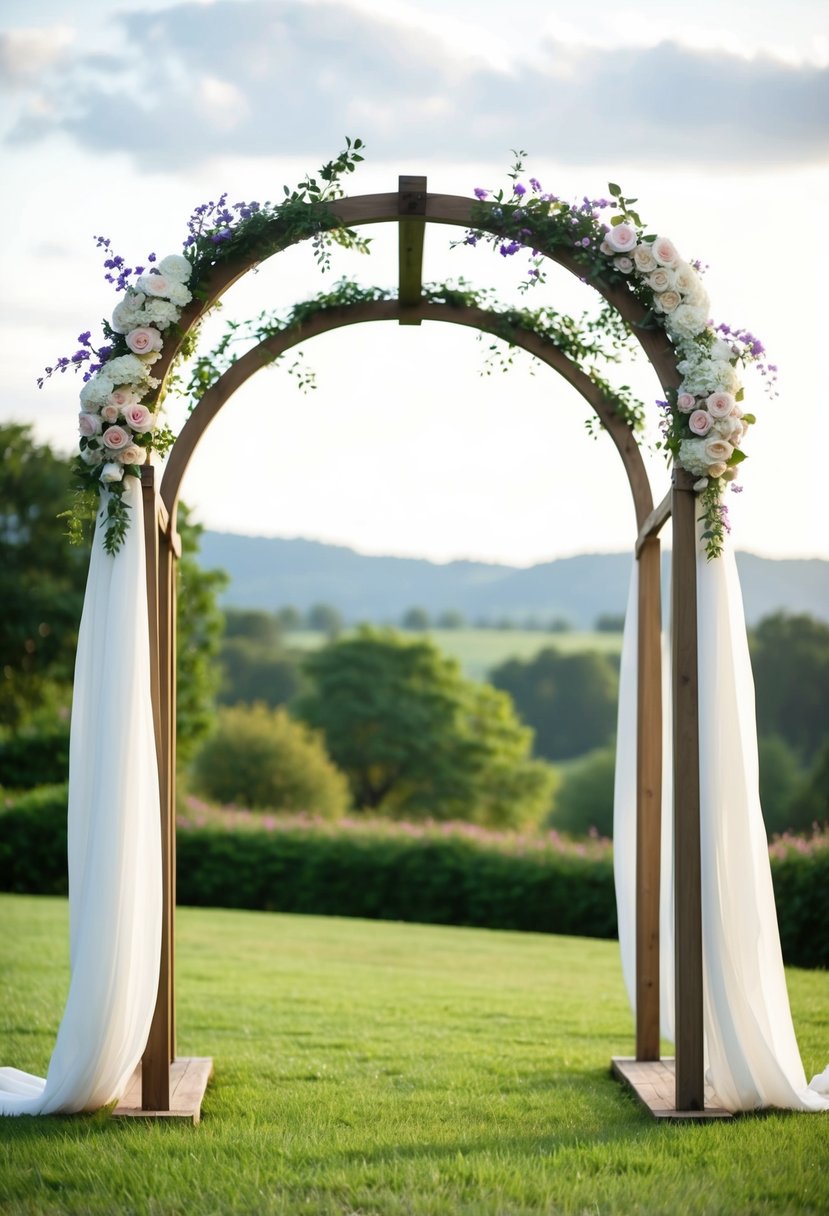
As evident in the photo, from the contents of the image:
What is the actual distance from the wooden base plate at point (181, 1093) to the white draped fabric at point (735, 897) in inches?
64.8

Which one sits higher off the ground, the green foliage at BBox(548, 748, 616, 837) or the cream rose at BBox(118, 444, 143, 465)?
the cream rose at BBox(118, 444, 143, 465)

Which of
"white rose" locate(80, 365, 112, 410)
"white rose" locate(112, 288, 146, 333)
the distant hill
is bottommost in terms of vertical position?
"white rose" locate(80, 365, 112, 410)

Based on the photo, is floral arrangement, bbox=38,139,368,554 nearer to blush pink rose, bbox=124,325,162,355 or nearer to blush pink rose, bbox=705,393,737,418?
blush pink rose, bbox=124,325,162,355

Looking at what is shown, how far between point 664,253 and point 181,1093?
10.5ft

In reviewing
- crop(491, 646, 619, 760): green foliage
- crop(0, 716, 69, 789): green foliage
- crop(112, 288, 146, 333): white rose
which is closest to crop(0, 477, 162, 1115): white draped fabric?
crop(112, 288, 146, 333): white rose

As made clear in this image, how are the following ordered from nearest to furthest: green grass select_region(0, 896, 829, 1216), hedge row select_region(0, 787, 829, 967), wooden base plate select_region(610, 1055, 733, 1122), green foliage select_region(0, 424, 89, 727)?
green grass select_region(0, 896, 829, 1216)
wooden base plate select_region(610, 1055, 733, 1122)
hedge row select_region(0, 787, 829, 967)
green foliage select_region(0, 424, 89, 727)

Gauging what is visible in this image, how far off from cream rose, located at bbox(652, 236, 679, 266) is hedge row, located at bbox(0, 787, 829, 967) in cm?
804

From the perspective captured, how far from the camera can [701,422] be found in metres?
3.72

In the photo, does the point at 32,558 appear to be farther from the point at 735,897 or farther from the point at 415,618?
the point at 415,618

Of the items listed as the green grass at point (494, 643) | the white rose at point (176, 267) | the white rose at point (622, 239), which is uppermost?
the white rose at point (622, 239)

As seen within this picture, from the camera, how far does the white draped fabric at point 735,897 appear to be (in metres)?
3.67

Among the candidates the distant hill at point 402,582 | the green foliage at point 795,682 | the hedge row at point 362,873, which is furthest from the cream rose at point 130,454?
the distant hill at point 402,582

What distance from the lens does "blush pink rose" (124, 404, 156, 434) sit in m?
3.72

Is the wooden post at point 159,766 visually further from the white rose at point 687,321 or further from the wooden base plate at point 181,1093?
→ the white rose at point 687,321
